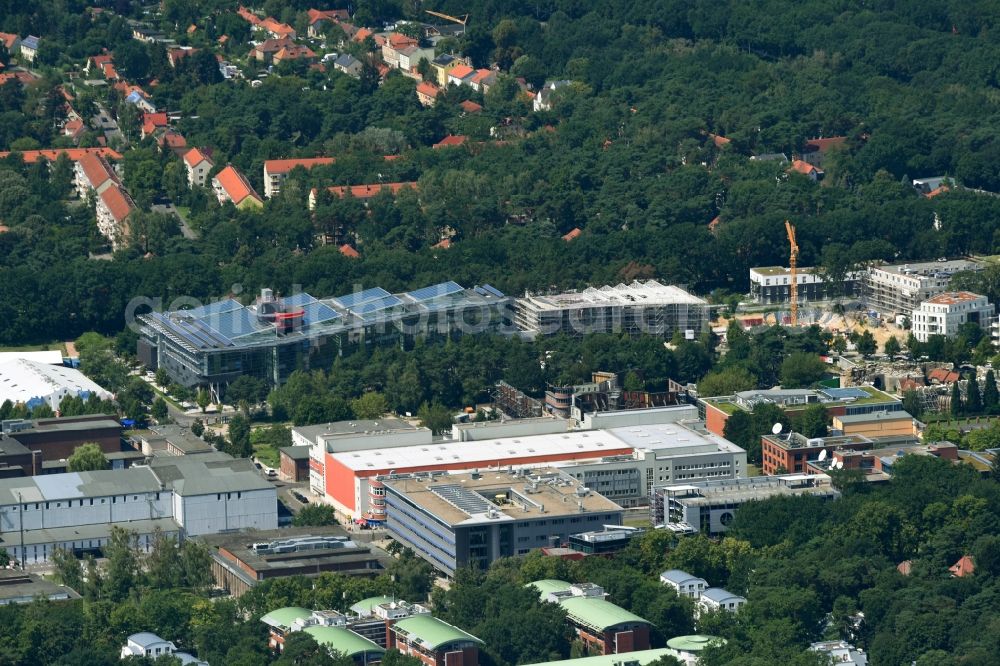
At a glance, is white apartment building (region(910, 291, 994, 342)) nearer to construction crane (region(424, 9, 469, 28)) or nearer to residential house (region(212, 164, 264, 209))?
residential house (region(212, 164, 264, 209))

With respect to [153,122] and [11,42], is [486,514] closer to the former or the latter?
[153,122]

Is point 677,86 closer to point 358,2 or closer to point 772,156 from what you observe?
point 772,156

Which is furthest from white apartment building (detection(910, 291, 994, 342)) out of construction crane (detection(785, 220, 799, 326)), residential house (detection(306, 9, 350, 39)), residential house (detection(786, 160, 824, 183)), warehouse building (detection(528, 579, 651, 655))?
residential house (detection(306, 9, 350, 39))

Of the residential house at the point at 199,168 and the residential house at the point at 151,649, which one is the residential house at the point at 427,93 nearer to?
the residential house at the point at 199,168

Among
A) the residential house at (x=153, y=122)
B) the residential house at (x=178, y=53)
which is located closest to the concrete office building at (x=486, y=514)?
the residential house at (x=153, y=122)

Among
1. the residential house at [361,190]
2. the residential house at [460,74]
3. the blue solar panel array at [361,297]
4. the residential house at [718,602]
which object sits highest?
the residential house at [460,74]

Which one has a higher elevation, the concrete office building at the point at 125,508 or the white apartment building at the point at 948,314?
the white apartment building at the point at 948,314
